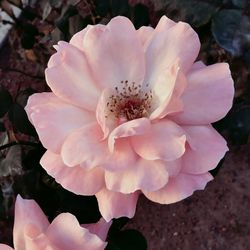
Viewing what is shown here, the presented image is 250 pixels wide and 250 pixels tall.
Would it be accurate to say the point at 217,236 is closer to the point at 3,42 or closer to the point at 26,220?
the point at 26,220

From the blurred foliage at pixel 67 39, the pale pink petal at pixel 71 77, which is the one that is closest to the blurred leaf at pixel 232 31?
the blurred foliage at pixel 67 39

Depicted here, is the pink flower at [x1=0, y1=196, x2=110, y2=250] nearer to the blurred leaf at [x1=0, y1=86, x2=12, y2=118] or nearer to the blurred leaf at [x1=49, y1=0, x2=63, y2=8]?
the blurred leaf at [x1=0, y1=86, x2=12, y2=118]

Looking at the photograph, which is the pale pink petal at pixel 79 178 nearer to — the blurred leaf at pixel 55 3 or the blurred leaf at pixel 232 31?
the blurred leaf at pixel 232 31

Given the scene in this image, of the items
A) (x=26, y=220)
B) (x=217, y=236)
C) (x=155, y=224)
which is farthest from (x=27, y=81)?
(x=26, y=220)

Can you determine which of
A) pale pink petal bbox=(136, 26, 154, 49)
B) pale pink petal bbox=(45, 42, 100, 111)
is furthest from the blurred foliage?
pale pink petal bbox=(45, 42, 100, 111)

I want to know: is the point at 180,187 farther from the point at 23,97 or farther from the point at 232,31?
the point at 23,97

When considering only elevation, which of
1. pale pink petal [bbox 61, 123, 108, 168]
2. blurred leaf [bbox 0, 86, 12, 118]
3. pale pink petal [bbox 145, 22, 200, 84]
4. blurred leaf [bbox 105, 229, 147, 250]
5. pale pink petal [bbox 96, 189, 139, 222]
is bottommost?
blurred leaf [bbox 105, 229, 147, 250]

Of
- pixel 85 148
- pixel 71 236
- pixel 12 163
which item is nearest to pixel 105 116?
pixel 85 148
